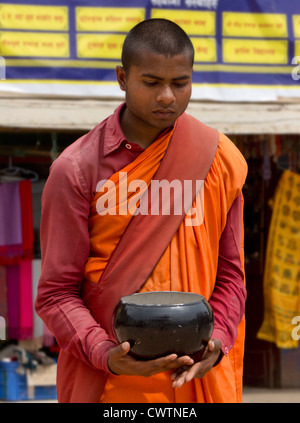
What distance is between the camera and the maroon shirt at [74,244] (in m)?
1.95

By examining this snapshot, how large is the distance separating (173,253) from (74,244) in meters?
0.27

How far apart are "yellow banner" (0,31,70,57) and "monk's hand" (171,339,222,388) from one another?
125 inches

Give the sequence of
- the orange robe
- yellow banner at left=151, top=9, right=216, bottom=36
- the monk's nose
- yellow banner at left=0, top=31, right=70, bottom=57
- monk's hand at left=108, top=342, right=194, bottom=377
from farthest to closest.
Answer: yellow banner at left=151, top=9, right=216, bottom=36 → yellow banner at left=0, top=31, right=70, bottom=57 → the orange robe → the monk's nose → monk's hand at left=108, top=342, right=194, bottom=377

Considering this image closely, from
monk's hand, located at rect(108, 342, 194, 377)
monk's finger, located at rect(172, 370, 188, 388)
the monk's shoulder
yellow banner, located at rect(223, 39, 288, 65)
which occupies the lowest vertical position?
monk's finger, located at rect(172, 370, 188, 388)

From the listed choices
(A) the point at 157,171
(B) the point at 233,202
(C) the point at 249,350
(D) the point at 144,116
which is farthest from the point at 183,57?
(C) the point at 249,350

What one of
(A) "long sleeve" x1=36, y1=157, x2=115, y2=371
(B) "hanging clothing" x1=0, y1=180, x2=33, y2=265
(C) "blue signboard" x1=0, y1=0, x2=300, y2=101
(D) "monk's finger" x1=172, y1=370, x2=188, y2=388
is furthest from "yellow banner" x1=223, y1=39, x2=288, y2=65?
(D) "monk's finger" x1=172, y1=370, x2=188, y2=388

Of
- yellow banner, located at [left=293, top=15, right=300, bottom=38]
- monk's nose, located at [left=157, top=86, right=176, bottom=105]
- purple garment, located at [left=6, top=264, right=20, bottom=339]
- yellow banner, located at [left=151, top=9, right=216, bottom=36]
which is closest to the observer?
monk's nose, located at [left=157, top=86, right=176, bottom=105]

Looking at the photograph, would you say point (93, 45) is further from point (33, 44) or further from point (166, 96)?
point (166, 96)

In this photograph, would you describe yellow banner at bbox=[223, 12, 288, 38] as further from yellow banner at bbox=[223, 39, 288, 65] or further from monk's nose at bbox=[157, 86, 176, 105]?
monk's nose at bbox=[157, 86, 176, 105]

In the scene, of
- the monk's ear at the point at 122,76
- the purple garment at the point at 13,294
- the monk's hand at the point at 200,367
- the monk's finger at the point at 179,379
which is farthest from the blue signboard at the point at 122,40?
the monk's finger at the point at 179,379

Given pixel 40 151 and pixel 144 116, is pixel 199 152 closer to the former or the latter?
pixel 144 116

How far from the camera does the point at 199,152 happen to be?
2062mm

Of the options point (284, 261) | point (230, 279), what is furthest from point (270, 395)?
point (230, 279)

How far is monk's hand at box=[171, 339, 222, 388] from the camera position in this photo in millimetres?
1757
